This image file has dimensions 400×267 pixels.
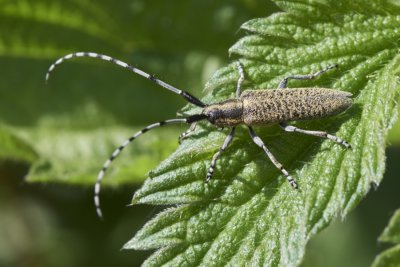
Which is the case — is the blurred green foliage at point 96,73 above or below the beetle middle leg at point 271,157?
above

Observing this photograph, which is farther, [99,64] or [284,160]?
[99,64]

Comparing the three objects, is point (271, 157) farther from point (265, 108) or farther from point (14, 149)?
point (14, 149)

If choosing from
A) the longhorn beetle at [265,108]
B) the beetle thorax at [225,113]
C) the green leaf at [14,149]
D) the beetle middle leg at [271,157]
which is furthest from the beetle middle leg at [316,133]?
the green leaf at [14,149]

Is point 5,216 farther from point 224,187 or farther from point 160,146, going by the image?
point 224,187

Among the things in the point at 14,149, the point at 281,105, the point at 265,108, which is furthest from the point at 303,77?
the point at 14,149

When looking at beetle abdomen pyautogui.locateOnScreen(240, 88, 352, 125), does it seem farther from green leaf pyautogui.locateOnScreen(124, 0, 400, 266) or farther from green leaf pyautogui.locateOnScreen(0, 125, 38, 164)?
green leaf pyautogui.locateOnScreen(0, 125, 38, 164)

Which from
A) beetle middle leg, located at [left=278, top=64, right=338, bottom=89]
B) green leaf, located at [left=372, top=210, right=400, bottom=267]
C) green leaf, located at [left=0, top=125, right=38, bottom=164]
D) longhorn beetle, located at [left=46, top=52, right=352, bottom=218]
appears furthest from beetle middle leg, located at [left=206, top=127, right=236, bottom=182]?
green leaf, located at [left=0, top=125, right=38, bottom=164]

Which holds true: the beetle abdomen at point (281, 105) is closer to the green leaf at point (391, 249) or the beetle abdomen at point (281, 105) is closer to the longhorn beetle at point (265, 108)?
the longhorn beetle at point (265, 108)
